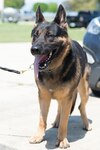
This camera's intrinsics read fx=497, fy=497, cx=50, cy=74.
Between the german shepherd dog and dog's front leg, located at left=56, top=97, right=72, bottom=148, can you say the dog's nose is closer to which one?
the german shepherd dog

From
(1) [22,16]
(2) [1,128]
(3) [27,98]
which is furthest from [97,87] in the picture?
(1) [22,16]

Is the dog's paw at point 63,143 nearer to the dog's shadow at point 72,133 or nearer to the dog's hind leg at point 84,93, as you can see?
the dog's shadow at point 72,133

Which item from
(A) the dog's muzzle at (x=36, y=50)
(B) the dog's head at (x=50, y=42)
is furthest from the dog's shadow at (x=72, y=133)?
(A) the dog's muzzle at (x=36, y=50)

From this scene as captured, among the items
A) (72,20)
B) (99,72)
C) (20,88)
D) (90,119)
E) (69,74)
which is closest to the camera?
(69,74)

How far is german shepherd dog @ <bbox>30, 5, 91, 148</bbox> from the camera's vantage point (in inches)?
214

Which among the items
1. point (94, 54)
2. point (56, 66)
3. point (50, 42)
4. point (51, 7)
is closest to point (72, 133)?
point (56, 66)

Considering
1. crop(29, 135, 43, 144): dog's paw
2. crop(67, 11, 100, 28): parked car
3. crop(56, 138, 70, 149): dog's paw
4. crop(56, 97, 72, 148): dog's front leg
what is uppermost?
crop(56, 97, 72, 148): dog's front leg

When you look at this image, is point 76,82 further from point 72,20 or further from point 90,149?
point 72,20

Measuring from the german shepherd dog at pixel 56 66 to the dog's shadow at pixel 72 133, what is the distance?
12 centimetres

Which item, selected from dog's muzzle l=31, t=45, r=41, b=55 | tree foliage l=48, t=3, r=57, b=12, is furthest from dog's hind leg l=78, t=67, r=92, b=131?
tree foliage l=48, t=3, r=57, b=12

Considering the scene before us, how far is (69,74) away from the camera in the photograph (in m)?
5.82

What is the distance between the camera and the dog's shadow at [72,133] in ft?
20.1

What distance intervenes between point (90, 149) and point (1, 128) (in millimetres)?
1416

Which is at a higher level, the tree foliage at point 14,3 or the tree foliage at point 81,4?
the tree foliage at point 81,4
